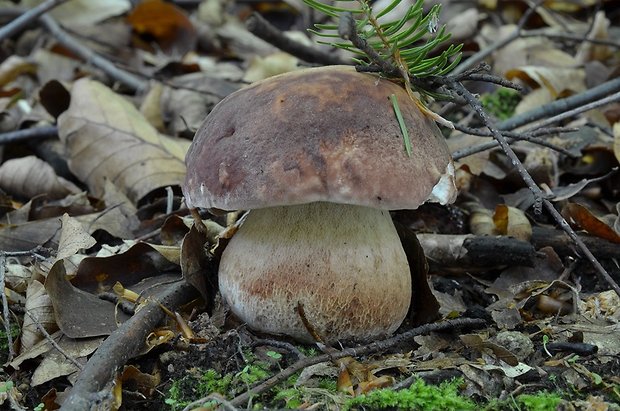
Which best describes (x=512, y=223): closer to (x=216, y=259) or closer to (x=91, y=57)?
(x=216, y=259)

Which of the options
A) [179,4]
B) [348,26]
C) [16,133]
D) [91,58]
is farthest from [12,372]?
[179,4]

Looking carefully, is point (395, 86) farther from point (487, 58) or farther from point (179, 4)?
point (179, 4)

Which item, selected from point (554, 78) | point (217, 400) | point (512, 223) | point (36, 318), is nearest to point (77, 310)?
point (36, 318)

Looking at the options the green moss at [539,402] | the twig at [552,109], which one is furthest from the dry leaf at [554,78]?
the green moss at [539,402]

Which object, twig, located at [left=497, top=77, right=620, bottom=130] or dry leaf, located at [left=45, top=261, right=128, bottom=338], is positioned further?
twig, located at [left=497, top=77, right=620, bottom=130]

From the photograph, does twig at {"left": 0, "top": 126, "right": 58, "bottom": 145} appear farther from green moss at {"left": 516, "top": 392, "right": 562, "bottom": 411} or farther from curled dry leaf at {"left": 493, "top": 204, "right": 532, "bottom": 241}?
green moss at {"left": 516, "top": 392, "right": 562, "bottom": 411}

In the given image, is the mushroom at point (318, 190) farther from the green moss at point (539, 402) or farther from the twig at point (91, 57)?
the twig at point (91, 57)

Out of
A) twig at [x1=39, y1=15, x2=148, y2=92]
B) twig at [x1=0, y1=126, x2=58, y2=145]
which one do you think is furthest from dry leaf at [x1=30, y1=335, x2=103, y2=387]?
twig at [x1=39, y1=15, x2=148, y2=92]
